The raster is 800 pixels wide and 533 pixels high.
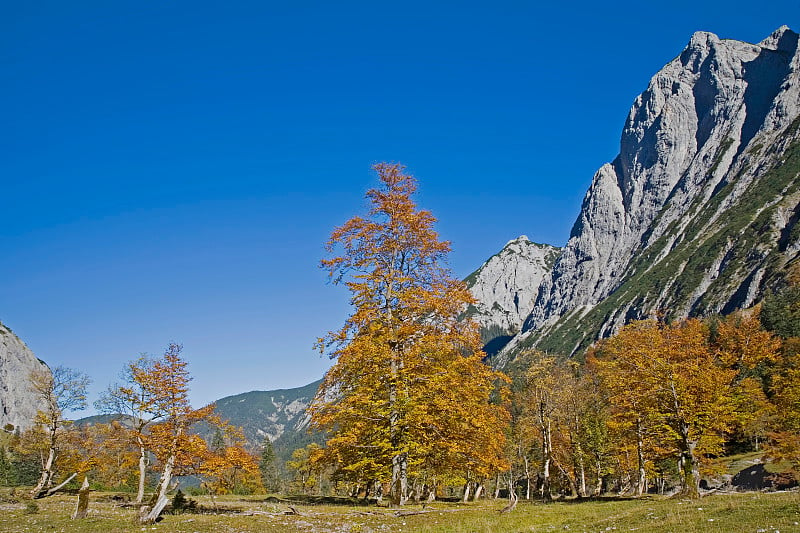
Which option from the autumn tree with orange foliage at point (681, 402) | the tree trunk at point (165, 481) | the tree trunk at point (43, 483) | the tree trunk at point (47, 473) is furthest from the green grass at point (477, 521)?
the tree trunk at point (47, 473)

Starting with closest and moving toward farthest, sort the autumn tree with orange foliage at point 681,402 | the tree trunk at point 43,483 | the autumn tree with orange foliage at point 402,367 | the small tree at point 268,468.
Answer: the autumn tree with orange foliage at point 402,367 < the autumn tree with orange foliage at point 681,402 < the tree trunk at point 43,483 < the small tree at point 268,468

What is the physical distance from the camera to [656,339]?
123 feet

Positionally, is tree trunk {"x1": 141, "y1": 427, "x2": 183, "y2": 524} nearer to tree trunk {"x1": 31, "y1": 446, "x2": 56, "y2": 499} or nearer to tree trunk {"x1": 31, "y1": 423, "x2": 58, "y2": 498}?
tree trunk {"x1": 31, "y1": 446, "x2": 56, "y2": 499}

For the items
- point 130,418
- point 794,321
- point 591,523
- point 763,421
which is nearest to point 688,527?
point 591,523

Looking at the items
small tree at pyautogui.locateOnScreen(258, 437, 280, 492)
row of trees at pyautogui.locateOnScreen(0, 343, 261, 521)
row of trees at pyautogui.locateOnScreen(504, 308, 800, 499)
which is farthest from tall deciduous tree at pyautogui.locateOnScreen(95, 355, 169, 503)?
small tree at pyautogui.locateOnScreen(258, 437, 280, 492)

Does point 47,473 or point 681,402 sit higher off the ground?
point 681,402

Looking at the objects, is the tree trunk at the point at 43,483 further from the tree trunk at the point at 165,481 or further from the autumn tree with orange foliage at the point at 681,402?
the autumn tree with orange foliage at the point at 681,402

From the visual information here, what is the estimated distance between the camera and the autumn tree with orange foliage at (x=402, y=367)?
24172mm

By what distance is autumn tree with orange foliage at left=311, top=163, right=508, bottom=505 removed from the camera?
24.2 m

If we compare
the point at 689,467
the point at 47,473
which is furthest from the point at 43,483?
the point at 689,467

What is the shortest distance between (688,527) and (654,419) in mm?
19262

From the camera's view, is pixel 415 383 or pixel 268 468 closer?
pixel 415 383

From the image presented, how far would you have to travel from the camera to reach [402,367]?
25.7 metres

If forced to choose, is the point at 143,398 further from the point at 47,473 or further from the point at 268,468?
the point at 268,468
